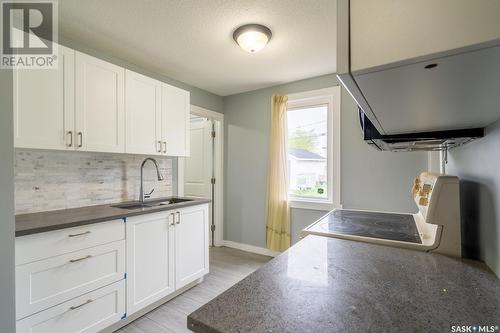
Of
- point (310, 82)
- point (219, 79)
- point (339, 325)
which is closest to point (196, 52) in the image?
point (219, 79)

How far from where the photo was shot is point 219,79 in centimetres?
304

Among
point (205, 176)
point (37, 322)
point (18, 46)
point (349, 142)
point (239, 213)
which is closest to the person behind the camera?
point (37, 322)

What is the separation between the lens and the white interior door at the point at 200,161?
3820 millimetres

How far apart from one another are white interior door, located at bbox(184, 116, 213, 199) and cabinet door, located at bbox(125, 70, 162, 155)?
4.84 ft

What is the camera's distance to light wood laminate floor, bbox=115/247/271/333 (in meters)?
1.82

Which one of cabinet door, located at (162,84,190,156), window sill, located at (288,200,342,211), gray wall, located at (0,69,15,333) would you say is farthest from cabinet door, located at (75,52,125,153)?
window sill, located at (288,200,342,211)

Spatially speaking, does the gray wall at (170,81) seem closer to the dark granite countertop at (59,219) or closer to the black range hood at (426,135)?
the dark granite countertop at (59,219)

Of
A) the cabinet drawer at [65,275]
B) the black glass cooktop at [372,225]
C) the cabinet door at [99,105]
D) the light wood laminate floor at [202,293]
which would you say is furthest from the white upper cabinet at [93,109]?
the black glass cooktop at [372,225]

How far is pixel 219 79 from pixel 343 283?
2873 millimetres

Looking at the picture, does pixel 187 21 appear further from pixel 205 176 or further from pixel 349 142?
pixel 205 176

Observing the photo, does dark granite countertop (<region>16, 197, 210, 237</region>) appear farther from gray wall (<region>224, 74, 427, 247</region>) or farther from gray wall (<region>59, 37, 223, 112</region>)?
gray wall (<region>224, 74, 427, 247</region>)

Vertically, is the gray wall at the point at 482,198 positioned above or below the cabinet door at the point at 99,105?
below

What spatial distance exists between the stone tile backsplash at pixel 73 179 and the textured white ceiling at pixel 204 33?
41.9 inches

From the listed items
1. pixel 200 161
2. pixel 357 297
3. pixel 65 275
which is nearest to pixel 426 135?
pixel 357 297
